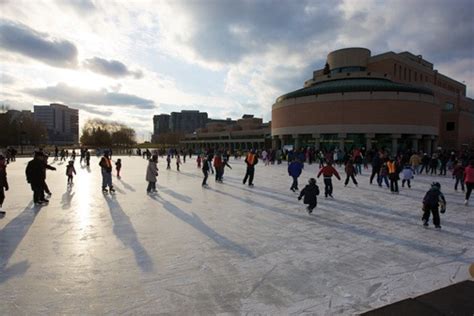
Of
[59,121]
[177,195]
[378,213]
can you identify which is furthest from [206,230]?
[59,121]

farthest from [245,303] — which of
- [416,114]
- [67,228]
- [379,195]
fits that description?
[416,114]

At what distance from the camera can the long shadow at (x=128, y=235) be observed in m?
4.16

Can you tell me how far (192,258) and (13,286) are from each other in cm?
225

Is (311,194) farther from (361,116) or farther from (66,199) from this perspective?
(361,116)

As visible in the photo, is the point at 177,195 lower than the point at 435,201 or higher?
lower

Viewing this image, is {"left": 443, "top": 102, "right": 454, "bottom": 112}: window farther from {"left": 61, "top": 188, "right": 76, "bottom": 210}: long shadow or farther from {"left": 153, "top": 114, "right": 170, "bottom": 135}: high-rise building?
{"left": 153, "top": 114, "right": 170, "bottom": 135}: high-rise building

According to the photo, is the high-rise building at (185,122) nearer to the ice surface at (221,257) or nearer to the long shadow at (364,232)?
the long shadow at (364,232)

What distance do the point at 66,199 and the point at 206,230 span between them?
576 cm

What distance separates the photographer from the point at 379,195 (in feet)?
33.2

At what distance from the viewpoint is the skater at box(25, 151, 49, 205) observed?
25.9 ft

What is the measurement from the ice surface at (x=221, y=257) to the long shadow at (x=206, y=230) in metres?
0.03

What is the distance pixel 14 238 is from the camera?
5.12 m

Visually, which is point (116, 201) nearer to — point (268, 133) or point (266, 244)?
point (266, 244)

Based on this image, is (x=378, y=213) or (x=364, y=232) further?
(x=378, y=213)
